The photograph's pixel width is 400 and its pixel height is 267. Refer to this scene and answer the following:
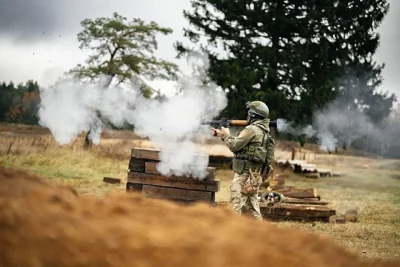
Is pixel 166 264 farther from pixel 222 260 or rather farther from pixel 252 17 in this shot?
pixel 252 17

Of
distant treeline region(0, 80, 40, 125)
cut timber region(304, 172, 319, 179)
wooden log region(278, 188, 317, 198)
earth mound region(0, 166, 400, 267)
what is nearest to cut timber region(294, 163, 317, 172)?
cut timber region(304, 172, 319, 179)

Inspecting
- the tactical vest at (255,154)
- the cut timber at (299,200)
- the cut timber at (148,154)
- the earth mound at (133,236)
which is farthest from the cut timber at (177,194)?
the earth mound at (133,236)

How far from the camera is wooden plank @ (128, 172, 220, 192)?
9094 millimetres

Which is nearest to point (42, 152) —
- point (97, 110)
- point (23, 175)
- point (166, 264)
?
point (97, 110)

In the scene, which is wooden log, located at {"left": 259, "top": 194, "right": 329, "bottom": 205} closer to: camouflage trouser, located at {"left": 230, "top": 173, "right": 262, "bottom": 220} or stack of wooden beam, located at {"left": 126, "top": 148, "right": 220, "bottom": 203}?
stack of wooden beam, located at {"left": 126, "top": 148, "right": 220, "bottom": 203}

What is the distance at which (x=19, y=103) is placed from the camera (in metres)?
54.7

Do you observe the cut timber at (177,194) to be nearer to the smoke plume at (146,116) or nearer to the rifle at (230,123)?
the smoke plume at (146,116)

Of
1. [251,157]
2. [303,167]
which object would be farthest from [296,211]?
[303,167]

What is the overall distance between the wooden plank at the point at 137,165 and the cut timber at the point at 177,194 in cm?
36

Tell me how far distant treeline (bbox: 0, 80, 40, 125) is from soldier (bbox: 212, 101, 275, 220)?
35.2 metres

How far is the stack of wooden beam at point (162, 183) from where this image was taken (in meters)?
9.10

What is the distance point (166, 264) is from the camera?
6.02 ft

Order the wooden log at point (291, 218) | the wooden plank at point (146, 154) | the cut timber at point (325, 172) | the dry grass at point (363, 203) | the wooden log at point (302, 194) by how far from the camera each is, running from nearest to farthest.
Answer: the dry grass at point (363, 203) < the wooden plank at point (146, 154) < the wooden log at point (291, 218) < the wooden log at point (302, 194) < the cut timber at point (325, 172)

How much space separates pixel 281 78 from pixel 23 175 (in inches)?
846
